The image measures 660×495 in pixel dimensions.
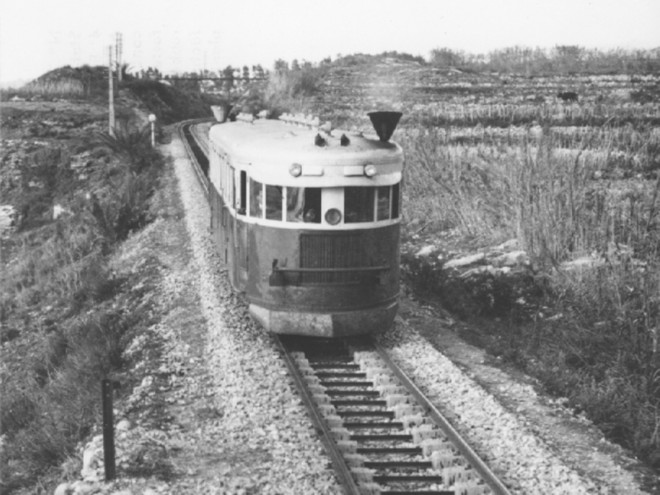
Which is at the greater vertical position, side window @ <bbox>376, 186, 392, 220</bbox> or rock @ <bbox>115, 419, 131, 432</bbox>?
side window @ <bbox>376, 186, 392, 220</bbox>

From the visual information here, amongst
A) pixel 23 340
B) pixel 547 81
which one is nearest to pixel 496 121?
pixel 547 81

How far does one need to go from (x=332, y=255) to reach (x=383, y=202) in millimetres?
980

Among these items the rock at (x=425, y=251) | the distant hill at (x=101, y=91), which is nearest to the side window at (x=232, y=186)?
the rock at (x=425, y=251)

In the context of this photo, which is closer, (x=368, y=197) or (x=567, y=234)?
(x=368, y=197)

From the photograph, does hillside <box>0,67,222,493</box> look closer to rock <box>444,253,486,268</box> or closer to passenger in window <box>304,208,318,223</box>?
passenger in window <box>304,208,318,223</box>

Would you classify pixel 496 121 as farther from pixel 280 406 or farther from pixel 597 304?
pixel 280 406

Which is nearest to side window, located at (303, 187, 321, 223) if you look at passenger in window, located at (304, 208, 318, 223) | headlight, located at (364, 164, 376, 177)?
passenger in window, located at (304, 208, 318, 223)

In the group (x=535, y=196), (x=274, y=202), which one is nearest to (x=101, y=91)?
(x=535, y=196)

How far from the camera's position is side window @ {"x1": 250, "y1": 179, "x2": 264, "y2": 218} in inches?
419

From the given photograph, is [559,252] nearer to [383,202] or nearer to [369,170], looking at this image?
[383,202]

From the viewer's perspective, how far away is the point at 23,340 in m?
15.7

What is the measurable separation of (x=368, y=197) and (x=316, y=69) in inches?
1864

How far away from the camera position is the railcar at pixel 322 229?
33.6ft

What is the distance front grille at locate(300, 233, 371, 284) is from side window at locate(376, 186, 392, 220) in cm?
43
